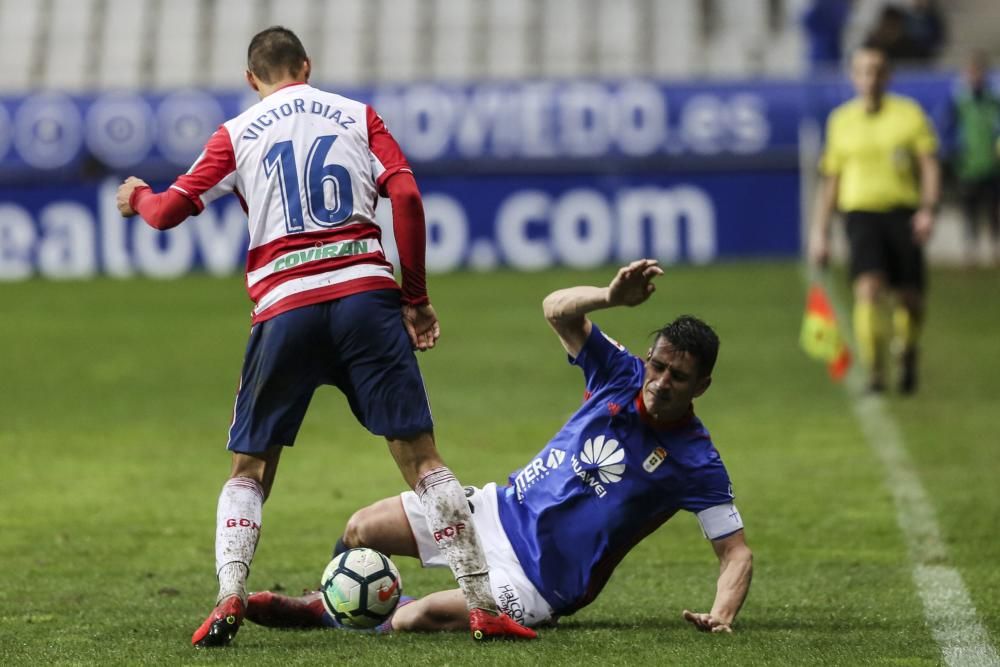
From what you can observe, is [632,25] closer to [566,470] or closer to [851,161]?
[851,161]

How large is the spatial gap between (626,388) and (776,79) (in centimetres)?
1478

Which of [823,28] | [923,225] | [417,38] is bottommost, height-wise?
[923,225]

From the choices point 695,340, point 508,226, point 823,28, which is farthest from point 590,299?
point 823,28

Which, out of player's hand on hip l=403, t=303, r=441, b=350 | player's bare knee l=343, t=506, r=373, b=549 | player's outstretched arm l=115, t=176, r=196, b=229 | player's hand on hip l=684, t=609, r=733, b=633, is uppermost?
player's outstretched arm l=115, t=176, r=196, b=229

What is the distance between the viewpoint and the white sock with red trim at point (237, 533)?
5.73m

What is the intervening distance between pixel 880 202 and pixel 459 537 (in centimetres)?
758

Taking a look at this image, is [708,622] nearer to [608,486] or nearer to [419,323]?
[608,486]

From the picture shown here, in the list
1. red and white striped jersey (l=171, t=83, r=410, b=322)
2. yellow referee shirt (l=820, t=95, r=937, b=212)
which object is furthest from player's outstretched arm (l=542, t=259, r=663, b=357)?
yellow referee shirt (l=820, t=95, r=937, b=212)

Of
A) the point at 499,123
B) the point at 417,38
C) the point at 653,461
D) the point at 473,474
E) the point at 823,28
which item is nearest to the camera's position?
the point at 653,461

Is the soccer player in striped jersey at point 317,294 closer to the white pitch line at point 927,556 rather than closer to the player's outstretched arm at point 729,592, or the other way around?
the player's outstretched arm at point 729,592

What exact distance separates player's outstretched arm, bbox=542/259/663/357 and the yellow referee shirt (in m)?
7.04

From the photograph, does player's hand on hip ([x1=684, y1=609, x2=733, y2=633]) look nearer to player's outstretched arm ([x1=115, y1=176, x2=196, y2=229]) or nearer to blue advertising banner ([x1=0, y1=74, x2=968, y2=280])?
player's outstretched arm ([x1=115, y1=176, x2=196, y2=229])

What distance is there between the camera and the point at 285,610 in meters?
6.14

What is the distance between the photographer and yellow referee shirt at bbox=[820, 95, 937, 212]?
1260cm
